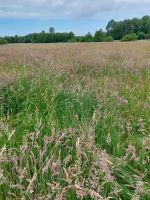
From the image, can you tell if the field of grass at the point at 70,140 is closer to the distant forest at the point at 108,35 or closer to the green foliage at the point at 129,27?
the distant forest at the point at 108,35

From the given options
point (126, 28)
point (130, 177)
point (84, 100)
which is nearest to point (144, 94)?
point (84, 100)

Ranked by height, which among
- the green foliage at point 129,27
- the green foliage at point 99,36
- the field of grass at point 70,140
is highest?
the green foliage at point 129,27

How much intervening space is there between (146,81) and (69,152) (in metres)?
3.69

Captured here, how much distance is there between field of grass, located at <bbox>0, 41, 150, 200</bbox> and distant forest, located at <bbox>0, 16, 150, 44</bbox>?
2489 inches

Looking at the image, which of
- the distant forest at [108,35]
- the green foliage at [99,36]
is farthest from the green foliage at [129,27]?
the green foliage at [99,36]

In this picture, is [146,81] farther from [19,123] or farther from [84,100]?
[19,123]

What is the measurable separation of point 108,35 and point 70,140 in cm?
10461

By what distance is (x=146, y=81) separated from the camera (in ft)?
19.7

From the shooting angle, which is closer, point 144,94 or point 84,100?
point 84,100

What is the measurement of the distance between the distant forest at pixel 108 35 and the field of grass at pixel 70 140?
6322 cm

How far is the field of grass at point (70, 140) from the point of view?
2.03m

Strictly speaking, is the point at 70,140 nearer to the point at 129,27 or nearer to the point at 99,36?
the point at 99,36

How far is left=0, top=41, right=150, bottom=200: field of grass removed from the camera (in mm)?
2033

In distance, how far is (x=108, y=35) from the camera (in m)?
105
